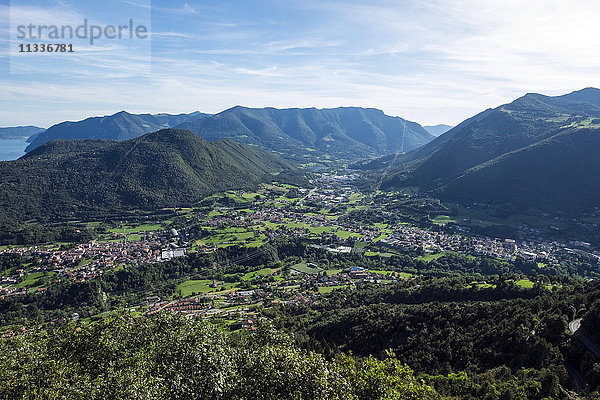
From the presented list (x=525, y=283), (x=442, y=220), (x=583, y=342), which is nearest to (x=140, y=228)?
(x=442, y=220)

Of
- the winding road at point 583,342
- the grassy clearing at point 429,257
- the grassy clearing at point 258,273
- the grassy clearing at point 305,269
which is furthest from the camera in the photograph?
the grassy clearing at point 429,257

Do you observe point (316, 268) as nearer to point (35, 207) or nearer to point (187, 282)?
point (187, 282)

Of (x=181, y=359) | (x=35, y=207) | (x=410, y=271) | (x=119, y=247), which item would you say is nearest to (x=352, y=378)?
(x=181, y=359)

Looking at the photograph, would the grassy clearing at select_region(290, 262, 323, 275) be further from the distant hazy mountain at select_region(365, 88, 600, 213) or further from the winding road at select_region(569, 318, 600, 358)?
the distant hazy mountain at select_region(365, 88, 600, 213)

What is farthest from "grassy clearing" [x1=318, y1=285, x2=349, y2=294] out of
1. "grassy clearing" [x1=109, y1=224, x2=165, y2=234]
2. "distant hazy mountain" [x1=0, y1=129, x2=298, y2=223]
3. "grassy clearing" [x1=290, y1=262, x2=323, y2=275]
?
"distant hazy mountain" [x1=0, y1=129, x2=298, y2=223]

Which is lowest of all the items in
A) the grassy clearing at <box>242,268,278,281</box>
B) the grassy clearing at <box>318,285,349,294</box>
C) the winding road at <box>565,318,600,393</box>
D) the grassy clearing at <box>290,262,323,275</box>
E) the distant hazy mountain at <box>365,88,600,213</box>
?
the grassy clearing at <box>242,268,278,281</box>

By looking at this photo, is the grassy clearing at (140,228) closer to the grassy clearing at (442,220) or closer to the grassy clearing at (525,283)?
the grassy clearing at (442,220)

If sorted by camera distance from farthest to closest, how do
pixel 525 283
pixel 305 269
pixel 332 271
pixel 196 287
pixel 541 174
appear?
pixel 541 174 → pixel 305 269 → pixel 332 271 → pixel 196 287 → pixel 525 283

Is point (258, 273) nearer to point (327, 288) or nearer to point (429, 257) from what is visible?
point (327, 288)

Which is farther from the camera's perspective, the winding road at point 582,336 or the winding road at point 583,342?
the winding road at point 582,336

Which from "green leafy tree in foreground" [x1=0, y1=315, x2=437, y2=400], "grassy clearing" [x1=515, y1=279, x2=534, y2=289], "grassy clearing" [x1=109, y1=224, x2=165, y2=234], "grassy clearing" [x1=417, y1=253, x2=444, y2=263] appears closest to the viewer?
"green leafy tree in foreground" [x1=0, y1=315, x2=437, y2=400]

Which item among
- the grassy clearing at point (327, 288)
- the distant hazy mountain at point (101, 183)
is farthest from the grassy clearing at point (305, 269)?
the distant hazy mountain at point (101, 183)
